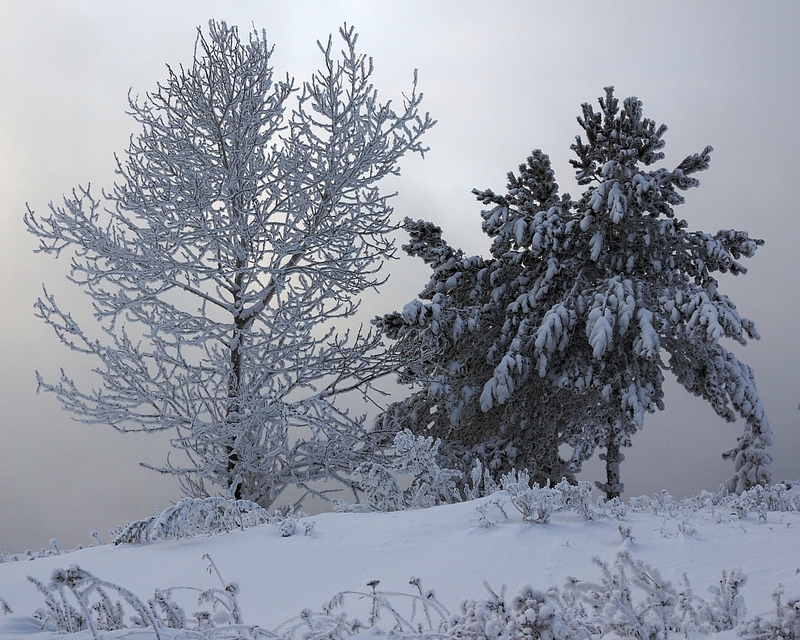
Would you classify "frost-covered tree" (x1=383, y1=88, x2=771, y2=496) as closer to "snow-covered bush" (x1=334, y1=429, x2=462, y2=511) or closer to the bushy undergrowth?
"snow-covered bush" (x1=334, y1=429, x2=462, y2=511)

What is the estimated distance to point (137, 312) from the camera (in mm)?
9680

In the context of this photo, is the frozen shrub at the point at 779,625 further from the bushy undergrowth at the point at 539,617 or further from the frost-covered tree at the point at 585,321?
the frost-covered tree at the point at 585,321

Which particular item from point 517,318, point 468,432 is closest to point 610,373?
point 517,318

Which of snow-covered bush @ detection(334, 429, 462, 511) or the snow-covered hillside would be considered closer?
the snow-covered hillside

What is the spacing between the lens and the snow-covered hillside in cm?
320

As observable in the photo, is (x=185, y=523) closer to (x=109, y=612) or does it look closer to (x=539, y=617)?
(x=109, y=612)

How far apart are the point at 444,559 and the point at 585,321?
9.77 m

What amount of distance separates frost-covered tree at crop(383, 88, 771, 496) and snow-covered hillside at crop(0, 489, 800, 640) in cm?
637

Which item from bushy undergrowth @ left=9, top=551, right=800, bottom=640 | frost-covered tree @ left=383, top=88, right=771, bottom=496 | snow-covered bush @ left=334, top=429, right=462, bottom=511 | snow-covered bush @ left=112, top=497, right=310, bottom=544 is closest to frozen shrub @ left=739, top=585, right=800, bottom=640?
bushy undergrowth @ left=9, top=551, right=800, bottom=640

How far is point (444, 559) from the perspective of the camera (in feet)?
12.6

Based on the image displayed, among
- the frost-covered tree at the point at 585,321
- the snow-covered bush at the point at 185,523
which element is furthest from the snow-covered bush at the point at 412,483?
the frost-covered tree at the point at 585,321

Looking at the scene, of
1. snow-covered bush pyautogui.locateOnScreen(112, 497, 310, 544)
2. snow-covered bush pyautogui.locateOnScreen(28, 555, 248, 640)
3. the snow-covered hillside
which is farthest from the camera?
snow-covered bush pyautogui.locateOnScreen(112, 497, 310, 544)

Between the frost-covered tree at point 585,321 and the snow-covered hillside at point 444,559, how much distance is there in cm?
637

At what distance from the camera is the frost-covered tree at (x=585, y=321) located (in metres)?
12.0
